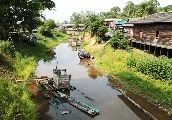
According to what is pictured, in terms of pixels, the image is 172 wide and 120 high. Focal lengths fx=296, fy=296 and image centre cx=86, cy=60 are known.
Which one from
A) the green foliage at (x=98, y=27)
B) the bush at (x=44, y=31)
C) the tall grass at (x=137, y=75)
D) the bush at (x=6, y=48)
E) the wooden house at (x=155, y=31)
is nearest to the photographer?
the tall grass at (x=137, y=75)

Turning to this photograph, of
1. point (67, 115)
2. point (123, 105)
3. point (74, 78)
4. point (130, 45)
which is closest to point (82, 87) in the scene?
point (74, 78)

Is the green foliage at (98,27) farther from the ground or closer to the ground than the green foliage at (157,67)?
farther from the ground

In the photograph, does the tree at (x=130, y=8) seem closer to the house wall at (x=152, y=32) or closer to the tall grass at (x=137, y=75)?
the house wall at (x=152, y=32)

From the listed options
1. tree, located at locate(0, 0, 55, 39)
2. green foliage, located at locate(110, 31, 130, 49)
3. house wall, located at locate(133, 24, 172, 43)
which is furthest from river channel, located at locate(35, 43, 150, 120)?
tree, located at locate(0, 0, 55, 39)

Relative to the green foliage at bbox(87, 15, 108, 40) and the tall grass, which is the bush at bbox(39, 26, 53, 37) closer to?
the green foliage at bbox(87, 15, 108, 40)

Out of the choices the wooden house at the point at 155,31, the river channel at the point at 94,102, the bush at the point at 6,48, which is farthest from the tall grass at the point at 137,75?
the bush at the point at 6,48

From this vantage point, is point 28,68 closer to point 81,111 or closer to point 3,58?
point 3,58

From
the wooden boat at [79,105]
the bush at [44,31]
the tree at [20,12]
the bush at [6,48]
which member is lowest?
the wooden boat at [79,105]

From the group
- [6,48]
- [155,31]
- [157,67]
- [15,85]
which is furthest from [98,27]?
[15,85]
